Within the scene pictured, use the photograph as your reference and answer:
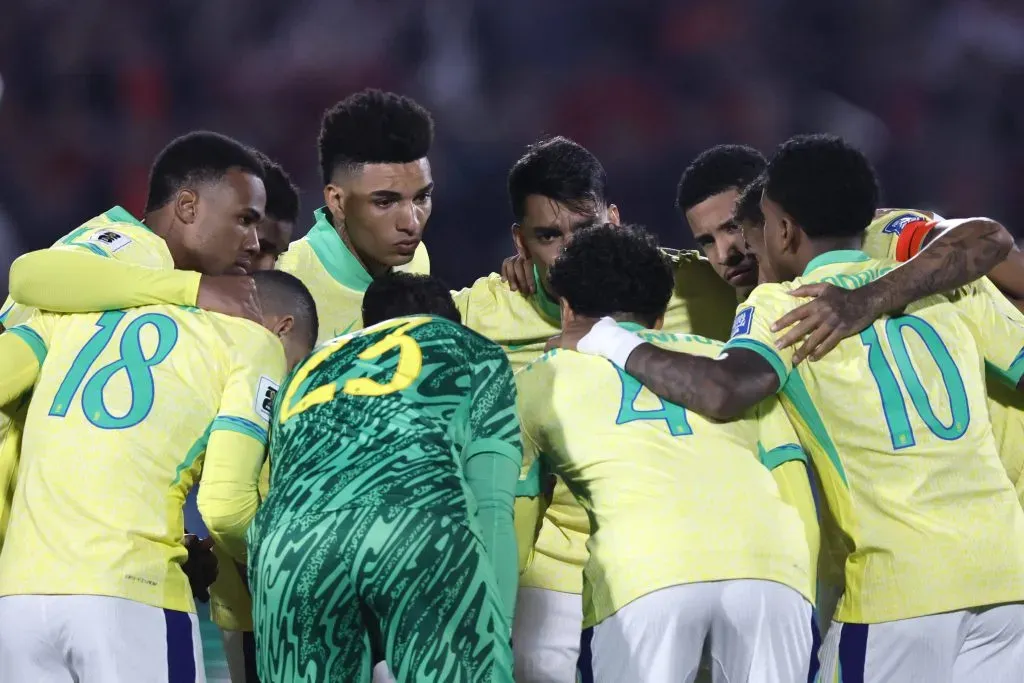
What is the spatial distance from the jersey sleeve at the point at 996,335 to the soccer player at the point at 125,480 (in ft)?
6.63

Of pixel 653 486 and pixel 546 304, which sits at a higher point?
pixel 546 304

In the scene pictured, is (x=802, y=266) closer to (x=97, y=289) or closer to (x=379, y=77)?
(x=97, y=289)

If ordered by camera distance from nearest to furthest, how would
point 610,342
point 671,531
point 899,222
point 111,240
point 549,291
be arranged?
point 671,531
point 610,342
point 111,240
point 899,222
point 549,291

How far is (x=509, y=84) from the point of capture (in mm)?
9867

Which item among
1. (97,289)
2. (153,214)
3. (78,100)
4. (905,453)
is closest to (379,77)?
(78,100)

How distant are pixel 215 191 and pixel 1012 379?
2.54 meters

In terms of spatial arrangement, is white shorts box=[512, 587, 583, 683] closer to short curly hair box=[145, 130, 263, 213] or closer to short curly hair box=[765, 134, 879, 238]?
short curly hair box=[765, 134, 879, 238]

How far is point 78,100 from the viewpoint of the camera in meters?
9.80

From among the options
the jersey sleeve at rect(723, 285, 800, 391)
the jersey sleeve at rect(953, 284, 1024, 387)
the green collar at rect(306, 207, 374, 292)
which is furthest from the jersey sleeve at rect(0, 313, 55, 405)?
the jersey sleeve at rect(953, 284, 1024, 387)

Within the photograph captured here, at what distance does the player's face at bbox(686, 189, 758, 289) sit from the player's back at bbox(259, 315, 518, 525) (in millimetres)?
1777

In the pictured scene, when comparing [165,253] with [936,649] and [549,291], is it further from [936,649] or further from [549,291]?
[936,649]

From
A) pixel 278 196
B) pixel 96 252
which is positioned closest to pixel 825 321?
pixel 96 252

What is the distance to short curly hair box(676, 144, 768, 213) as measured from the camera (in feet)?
15.6

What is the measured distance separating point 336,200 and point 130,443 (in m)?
1.93
